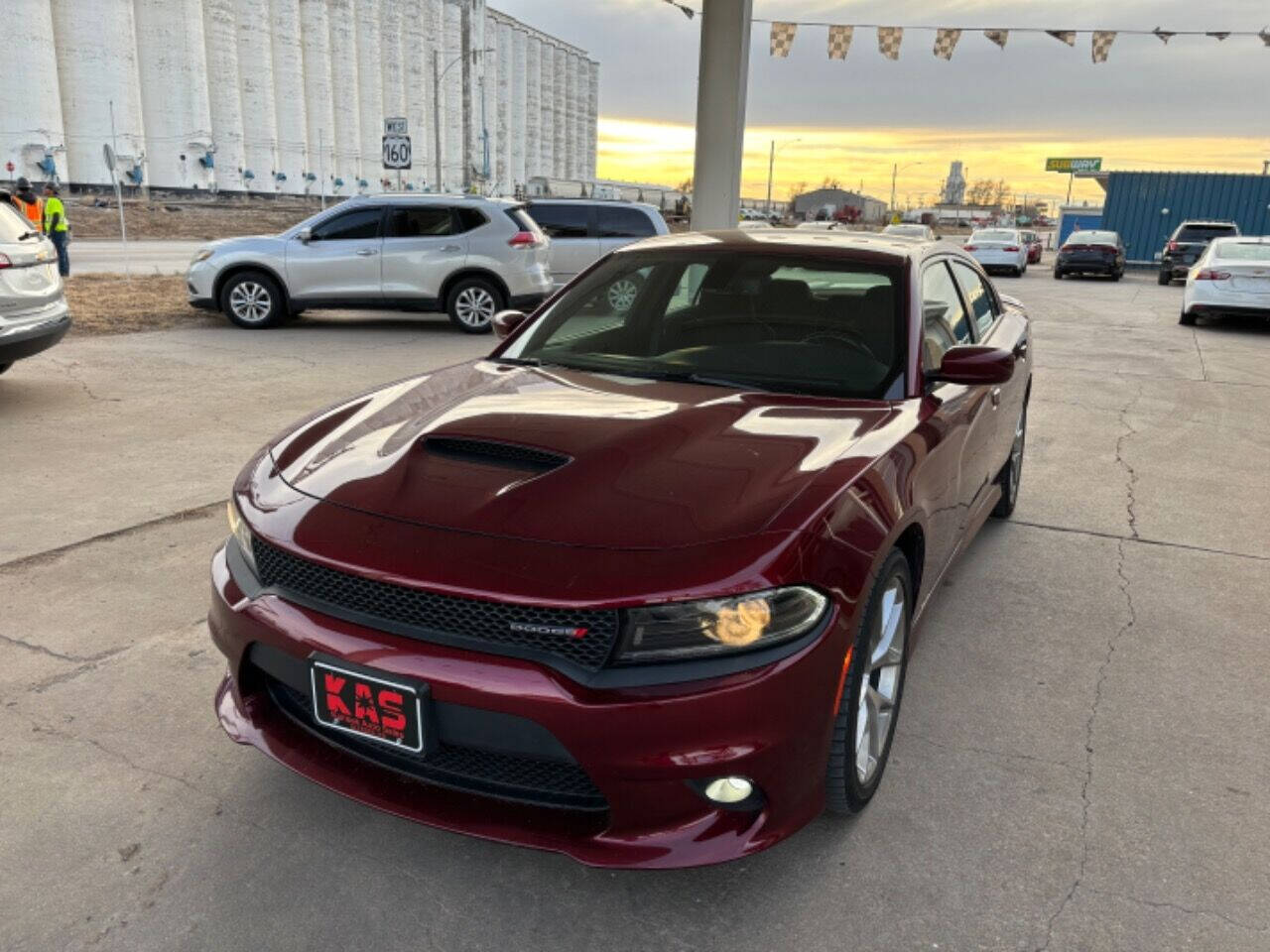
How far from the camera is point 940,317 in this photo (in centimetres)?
371

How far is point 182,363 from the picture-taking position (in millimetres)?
9414

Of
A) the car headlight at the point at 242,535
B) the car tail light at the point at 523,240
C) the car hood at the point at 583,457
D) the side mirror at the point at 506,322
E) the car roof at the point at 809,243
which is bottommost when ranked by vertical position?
the car headlight at the point at 242,535

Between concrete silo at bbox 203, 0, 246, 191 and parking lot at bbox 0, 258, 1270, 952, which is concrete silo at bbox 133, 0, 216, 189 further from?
parking lot at bbox 0, 258, 1270, 952

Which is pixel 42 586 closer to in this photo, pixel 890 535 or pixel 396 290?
pixel 890 535

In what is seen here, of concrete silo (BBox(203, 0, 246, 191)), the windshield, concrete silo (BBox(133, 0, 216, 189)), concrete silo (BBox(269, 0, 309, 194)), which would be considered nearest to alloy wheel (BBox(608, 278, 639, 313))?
the windshield

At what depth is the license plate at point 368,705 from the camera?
2.06m

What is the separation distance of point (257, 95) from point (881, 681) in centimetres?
6918

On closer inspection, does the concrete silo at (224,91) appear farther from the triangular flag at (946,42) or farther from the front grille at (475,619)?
the front grille at (475,619)

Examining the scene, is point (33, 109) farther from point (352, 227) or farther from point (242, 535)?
point (242, 535)

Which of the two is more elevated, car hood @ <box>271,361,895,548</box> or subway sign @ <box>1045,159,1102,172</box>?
subway sign @ <box>1045,159,1102,172</box>

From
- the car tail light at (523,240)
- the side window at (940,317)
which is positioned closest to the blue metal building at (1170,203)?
the car tail light at (523,240)

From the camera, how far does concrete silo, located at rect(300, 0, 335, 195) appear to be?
64.8 meters

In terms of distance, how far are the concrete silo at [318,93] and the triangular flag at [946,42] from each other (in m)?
57.6

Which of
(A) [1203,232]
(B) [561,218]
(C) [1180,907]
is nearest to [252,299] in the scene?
(B) [561,218]
